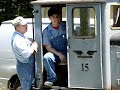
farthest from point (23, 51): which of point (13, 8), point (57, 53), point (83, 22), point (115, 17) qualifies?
point (13, 8)

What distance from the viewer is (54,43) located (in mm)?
9000

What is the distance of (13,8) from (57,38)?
1627 centimetres

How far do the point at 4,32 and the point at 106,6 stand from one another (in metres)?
4.82

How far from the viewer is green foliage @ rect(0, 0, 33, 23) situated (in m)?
Answer: 24.1

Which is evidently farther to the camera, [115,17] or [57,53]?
[57,53]

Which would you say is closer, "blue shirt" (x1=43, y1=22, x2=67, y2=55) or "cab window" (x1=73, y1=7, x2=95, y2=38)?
"cab window" (x1=73, y1=7, x2=95, y2=38)

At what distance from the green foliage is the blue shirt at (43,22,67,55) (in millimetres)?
14870

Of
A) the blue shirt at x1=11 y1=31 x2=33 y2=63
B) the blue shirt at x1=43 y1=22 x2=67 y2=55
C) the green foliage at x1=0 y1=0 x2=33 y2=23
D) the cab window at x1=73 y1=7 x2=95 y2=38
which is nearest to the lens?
the cab window at x1=73 y1=7 x2=95 y2=38

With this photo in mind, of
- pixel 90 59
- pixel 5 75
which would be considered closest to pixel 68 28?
pixel 90 59

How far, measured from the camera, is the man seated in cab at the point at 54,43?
8.86 metres

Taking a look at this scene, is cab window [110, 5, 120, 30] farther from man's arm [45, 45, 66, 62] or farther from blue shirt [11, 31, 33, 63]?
blue shirt [11, 31, 33, 63]

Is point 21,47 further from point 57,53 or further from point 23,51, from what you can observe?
point 57,53

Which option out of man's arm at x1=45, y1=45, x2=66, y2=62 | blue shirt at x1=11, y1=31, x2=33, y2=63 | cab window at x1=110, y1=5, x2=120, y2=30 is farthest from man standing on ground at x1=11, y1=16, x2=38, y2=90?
cab window at x1=110, y1=5, x2=120, y2=30

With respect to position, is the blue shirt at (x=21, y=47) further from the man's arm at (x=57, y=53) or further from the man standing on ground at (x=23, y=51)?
the man's arm at (x=57, y=53)
